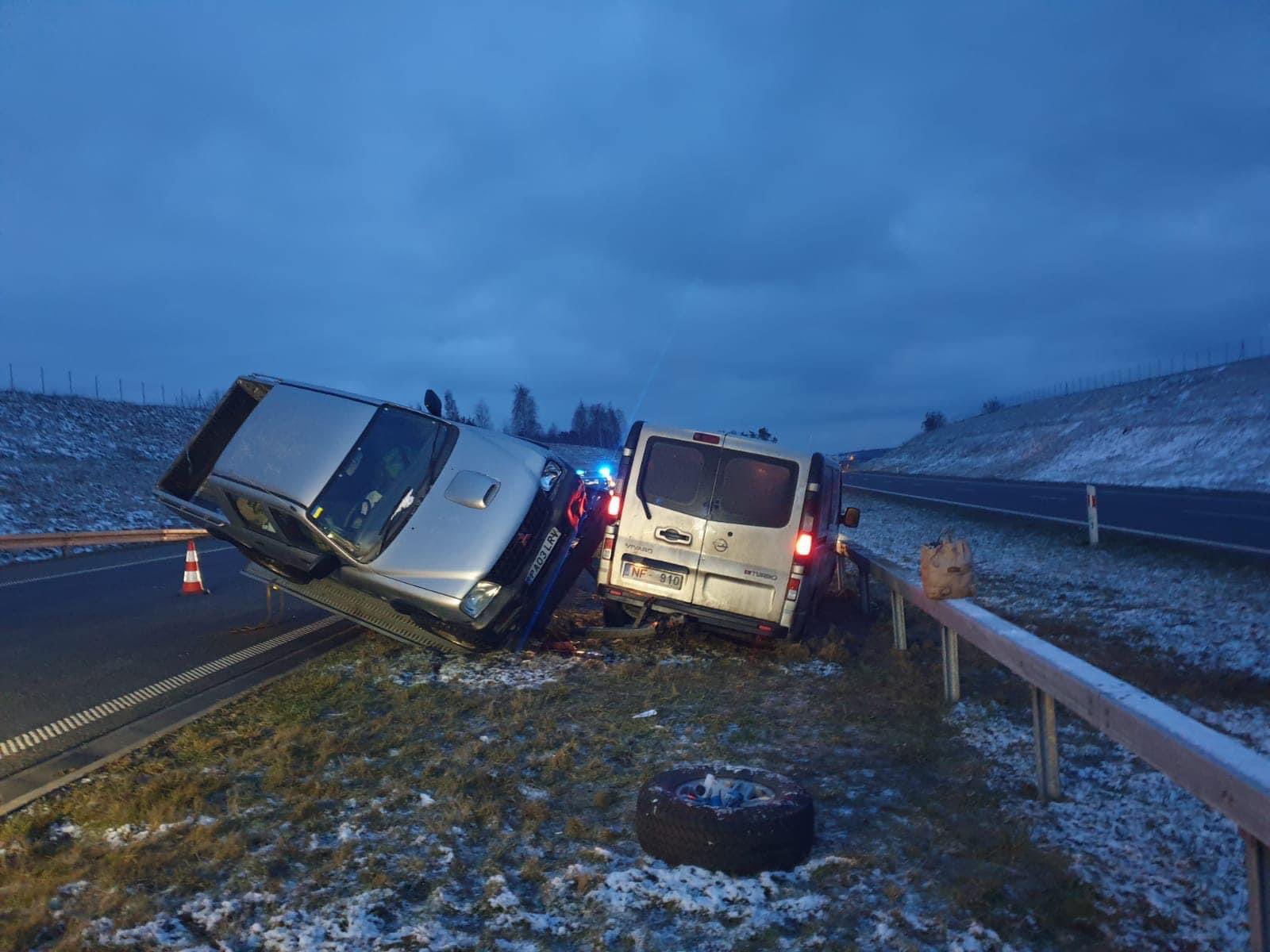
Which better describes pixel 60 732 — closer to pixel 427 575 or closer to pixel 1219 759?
pixel 427 575

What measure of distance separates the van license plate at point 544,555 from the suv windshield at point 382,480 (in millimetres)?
1146

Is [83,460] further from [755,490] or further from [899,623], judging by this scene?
[899,623]

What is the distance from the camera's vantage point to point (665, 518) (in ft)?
28.9

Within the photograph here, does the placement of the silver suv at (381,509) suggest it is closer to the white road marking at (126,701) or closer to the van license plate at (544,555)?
the van license plate at (544,555)

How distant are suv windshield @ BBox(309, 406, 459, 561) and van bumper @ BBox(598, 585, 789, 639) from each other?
2.19 m

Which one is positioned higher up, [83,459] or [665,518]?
[83,459]

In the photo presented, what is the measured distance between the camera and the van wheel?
4.05m

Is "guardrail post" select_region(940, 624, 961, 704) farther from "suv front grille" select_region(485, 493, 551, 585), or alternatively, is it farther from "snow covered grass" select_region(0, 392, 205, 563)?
"snow covered grass" select_region(0, 392, 205, 563)

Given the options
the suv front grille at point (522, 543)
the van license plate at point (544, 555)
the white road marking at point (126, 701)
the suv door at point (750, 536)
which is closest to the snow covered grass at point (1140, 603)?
the suv door at point (750, 536)

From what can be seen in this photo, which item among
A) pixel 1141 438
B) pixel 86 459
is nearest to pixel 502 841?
pixel 86 459

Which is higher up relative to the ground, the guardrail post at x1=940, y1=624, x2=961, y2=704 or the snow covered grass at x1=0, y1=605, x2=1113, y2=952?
the guardrail post at x1=940, y1=624, x2=961, y2=704

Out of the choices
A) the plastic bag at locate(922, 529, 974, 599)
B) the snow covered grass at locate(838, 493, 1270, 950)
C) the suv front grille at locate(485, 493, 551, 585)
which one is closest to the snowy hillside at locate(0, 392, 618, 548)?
the suv front grille at locate(485, 493, 551, 585)

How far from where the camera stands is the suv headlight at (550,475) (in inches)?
330

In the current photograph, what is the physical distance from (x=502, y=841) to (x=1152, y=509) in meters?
24.4
